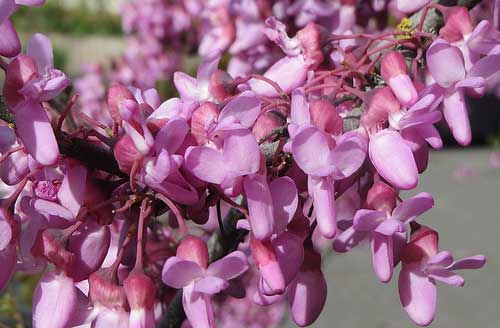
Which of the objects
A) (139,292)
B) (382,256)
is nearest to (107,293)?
(139,292)

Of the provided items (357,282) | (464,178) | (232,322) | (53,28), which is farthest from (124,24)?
(53,28)

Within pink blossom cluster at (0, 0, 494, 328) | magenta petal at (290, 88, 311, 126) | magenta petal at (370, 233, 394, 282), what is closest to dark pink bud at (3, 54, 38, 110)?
pink blossom cluster at (0, 0, 494, 328)

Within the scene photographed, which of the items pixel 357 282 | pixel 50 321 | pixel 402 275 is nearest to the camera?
pixel 50 321

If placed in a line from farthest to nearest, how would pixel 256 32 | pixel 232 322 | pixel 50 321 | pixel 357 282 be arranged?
pixel 357 282
pixel 232 322
pixel 256 32
pixel 50 321

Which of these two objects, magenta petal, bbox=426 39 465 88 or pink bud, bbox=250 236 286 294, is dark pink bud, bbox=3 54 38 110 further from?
magenta petal, bbox=426 39 465 88

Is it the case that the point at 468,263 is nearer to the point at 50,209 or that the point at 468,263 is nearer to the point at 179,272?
the point at 179,272

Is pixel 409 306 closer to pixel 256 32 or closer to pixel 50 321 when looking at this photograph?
pixel 50 321

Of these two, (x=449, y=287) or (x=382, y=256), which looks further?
(x=449, y=287)
